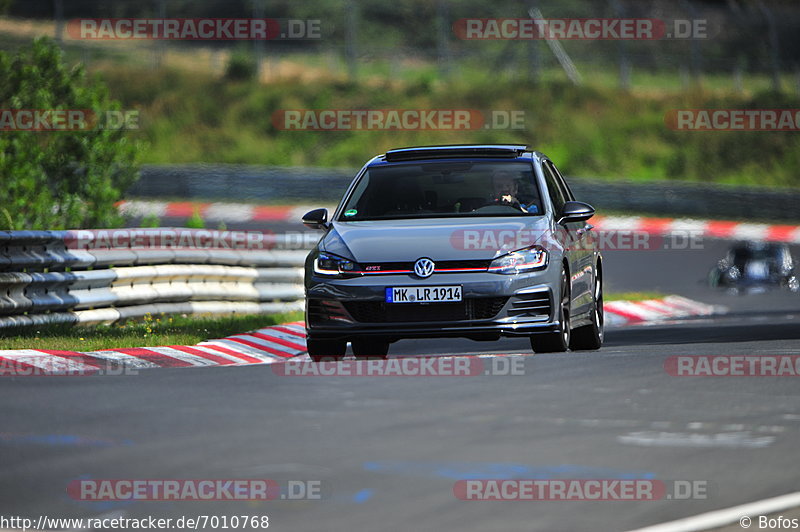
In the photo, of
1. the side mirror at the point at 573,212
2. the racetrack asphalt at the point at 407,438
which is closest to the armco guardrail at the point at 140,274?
the racetrack asphalt at the point at 407,438

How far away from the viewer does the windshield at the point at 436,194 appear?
12.4m

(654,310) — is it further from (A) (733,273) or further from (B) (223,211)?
(B) (223,211)

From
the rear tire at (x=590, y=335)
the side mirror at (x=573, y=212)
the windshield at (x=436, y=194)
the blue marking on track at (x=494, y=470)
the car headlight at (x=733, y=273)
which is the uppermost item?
the windshield at (x=436, y=194)

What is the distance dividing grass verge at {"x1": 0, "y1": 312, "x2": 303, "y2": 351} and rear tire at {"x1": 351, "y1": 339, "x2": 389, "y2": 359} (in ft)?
5.44

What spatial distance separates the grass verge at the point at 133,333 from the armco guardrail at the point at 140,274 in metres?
0.11

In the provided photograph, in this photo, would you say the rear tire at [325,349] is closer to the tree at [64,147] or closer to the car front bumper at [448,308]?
the car front bumper at [448,308]

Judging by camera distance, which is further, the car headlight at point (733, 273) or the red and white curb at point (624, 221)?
the red and white curb at point (624, 221)

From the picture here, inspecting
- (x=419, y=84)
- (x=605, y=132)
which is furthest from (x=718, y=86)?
(x=419, y=84)

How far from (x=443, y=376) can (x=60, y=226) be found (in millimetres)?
10485

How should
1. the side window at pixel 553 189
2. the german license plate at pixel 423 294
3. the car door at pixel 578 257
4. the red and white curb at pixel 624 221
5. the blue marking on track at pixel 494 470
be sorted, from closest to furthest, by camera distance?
the blue marking on track at pixel 494 470, the german license plate at pixel 423 294, the car door at pixel 578 257, the side window at pixel 553 189, the red and white curb at pixel 624 221

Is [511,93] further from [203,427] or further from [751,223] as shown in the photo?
[203,427]

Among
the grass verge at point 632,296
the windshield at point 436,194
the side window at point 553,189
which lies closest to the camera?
the windshield at point 436,194

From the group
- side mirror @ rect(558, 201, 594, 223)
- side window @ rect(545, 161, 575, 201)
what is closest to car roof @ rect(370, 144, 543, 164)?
side window @ rect(545, 161, 575, 201)

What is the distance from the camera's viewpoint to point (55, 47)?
21.8m
